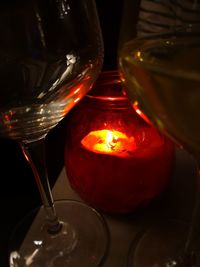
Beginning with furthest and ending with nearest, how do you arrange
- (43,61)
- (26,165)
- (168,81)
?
(26,165) → (43,61) → (168,81)

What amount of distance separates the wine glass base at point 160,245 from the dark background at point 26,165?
0.31m

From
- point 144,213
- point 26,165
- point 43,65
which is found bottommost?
point 26,165

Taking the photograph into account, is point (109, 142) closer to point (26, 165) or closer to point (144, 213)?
point (144, 213)

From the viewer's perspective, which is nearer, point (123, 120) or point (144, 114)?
point (144, 114)

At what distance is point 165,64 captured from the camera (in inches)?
10.8

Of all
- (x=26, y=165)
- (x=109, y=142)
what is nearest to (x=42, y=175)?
(x=109, y=142)

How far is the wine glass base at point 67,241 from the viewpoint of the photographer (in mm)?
408

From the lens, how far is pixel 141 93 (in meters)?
0.26

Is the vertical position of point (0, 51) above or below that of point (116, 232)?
above

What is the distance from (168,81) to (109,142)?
0.58ft

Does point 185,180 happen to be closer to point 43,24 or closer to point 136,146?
point 136,146

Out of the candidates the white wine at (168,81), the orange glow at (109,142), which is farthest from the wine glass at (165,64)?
the orange glow at (109,142)

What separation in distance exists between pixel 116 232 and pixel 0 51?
0.82ft

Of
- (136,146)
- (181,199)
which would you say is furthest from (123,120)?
(181,199)
